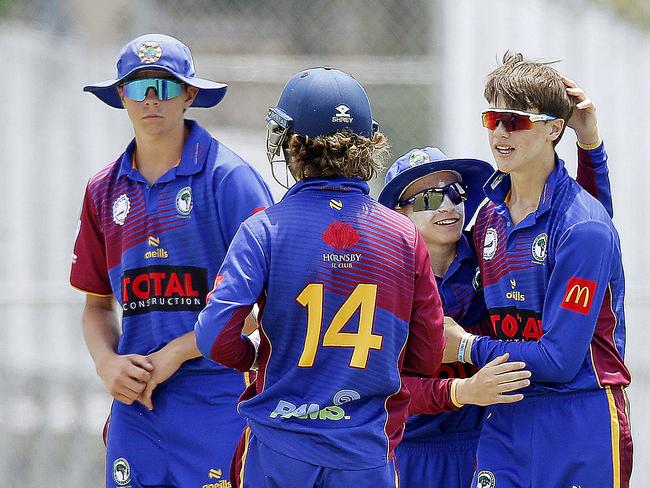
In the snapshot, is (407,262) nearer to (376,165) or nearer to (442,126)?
(376,165)

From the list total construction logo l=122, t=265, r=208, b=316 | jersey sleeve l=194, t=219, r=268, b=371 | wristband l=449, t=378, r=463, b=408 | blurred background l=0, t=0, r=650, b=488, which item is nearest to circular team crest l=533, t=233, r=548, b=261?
wristband l=449, t=378, r=463, b=408

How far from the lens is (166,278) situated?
12.5 ft

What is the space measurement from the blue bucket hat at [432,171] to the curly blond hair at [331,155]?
0.73 m

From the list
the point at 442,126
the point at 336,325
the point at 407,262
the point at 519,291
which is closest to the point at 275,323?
the point at 336,325

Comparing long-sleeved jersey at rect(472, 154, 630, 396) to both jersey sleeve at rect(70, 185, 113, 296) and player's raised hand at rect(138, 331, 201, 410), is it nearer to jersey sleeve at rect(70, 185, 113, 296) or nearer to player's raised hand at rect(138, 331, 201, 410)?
player's raised hand at rect(138, 331, 201, 410)

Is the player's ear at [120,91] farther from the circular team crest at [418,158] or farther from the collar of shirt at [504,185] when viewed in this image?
the collar of shirt at [504,185]

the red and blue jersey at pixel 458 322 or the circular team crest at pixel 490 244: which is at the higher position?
the circular team crest at pixel 490 244

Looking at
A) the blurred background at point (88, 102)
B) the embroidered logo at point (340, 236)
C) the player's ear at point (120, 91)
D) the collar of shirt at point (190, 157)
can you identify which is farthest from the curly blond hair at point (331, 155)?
the blurred background at point (88, 102)

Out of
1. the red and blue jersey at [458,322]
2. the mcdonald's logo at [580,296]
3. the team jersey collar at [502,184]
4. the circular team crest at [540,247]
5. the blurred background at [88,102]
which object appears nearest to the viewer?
the mcdonald's logo at [580,296]

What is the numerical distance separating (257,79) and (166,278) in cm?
347

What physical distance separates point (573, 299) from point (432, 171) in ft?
2.67

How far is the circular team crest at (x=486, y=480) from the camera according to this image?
3.51m

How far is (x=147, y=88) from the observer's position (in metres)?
3.84

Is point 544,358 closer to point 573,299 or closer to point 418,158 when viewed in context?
point 573,299
